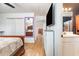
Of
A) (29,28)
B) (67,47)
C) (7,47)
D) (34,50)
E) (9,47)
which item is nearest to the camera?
(7,47)

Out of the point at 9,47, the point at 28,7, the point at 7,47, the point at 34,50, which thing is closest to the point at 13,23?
the point at 28,7

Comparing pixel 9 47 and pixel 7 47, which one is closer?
pixel 7 47

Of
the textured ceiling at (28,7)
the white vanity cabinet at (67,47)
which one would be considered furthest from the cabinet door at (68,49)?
the textured ceiling at (28,7)

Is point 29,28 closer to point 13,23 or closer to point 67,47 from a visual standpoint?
point 13,23

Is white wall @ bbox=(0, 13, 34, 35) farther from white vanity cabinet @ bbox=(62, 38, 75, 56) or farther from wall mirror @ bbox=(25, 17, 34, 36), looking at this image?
white vanity cabinet @ bbox=(62, 38, 75, 56)

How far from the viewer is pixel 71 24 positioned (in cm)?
434

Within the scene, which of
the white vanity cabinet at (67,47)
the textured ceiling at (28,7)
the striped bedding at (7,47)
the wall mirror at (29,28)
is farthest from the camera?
the wall mirror at (29,28)

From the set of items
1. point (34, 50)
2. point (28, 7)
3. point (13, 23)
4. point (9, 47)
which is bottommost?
point (34, 50)

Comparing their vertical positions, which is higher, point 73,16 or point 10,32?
point 73,16

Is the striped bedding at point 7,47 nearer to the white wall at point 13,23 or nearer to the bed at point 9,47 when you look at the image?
the bed at point 9,47

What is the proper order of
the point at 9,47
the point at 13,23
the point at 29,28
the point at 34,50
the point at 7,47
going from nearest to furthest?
the point at 7,47 < the point at 9,47 < the point at 34,50 < the point at 29,28 < the point at 13,23

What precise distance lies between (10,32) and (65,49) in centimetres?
538

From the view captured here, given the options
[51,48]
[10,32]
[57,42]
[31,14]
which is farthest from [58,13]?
[10,32]

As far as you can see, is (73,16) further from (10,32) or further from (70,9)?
(10,32)
